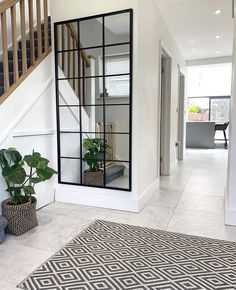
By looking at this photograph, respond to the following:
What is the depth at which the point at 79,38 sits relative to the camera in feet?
10.0

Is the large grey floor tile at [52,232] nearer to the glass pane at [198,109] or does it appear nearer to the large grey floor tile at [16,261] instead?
the large grey floor tile at [16,261]

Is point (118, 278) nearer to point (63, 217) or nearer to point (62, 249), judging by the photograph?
point (62, 249)

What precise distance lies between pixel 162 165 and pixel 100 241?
282cm

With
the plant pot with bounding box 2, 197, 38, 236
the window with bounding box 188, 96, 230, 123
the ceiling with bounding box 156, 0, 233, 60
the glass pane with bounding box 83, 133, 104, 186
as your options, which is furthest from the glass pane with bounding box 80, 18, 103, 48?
the window with bounding box 188, 96, 230, 123

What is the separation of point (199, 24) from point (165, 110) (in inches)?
61.7

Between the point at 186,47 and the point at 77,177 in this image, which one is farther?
the point at 186,47

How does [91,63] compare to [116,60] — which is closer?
[116,60]

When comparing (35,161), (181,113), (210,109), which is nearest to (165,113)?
(181,113)

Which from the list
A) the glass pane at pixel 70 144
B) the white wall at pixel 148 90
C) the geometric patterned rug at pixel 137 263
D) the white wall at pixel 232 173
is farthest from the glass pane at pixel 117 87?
the geometric patterned rug at pixel 137 263

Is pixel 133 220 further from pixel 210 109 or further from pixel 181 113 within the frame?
pixel 210 109

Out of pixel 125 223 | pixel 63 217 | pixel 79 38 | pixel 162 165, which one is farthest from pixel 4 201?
pixel 162 165

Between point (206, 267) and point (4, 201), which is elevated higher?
point (4, 201)

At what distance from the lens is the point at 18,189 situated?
2.39 metres

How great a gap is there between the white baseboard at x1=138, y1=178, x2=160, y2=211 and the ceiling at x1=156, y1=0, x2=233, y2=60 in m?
2.56
